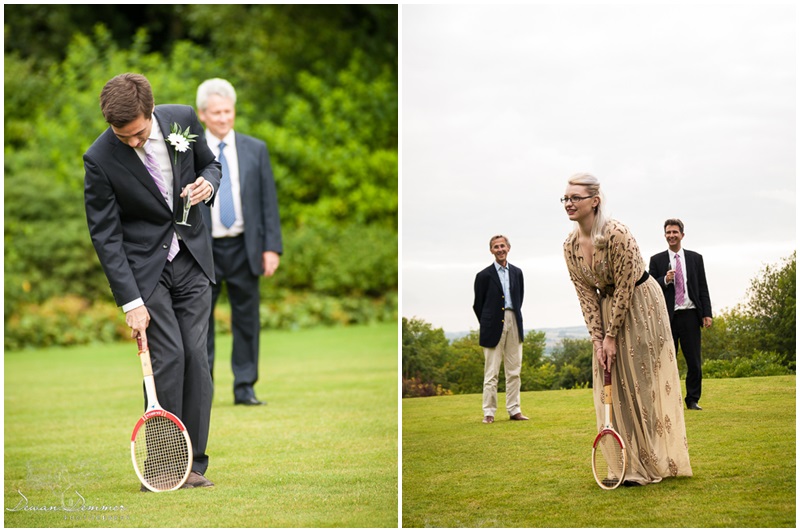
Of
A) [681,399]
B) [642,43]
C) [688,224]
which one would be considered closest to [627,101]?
[642,43]

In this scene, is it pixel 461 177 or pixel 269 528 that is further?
pixel 461 177

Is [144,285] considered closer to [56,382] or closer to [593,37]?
[593,37]

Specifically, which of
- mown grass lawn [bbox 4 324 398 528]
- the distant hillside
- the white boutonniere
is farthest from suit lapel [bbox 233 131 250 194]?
the distant hillside

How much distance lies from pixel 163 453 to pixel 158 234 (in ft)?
3.64

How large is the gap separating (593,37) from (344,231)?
1110 centimetres

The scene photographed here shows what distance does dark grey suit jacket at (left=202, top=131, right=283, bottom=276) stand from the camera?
7.89m

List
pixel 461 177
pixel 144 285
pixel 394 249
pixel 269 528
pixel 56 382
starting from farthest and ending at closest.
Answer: pixel 394 249, pixel 56 382, pixel 461 177, pixel 144 285, pixel 269 528

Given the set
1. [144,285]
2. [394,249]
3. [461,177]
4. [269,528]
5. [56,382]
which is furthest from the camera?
[394,249]

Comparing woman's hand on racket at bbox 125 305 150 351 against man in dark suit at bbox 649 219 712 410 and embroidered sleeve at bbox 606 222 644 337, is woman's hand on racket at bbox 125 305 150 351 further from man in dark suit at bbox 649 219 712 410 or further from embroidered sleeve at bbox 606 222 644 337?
man in dark suit at bbox 649 219 712 410

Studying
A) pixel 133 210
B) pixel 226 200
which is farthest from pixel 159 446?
pixel 226 200

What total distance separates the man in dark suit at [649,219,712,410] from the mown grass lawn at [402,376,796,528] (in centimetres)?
9

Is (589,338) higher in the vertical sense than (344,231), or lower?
lower

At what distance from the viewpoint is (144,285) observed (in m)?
5.15

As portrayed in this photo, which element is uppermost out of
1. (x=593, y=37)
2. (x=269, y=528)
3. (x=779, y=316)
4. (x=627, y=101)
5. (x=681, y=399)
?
(x=593, y=37)
